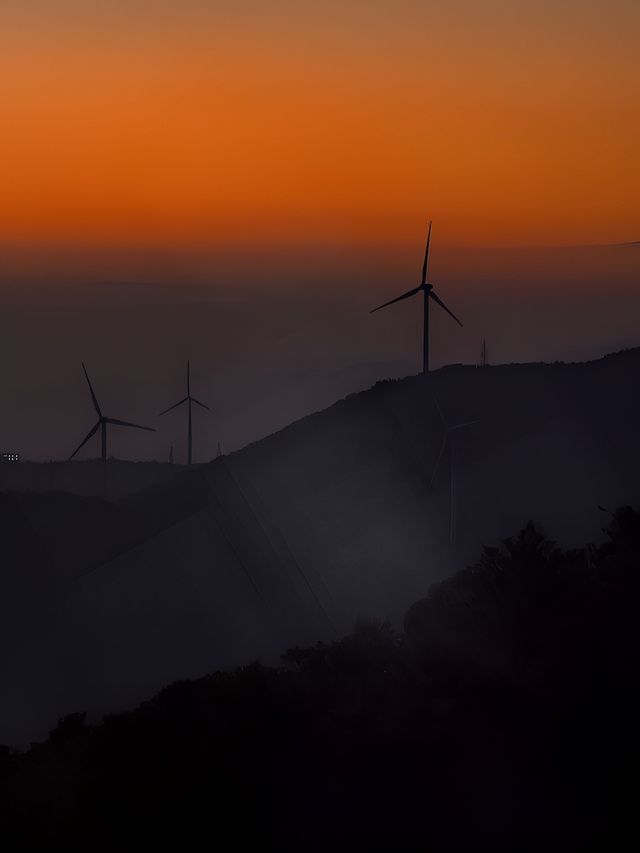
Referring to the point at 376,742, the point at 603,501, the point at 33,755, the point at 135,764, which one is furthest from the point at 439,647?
the point at 603,501

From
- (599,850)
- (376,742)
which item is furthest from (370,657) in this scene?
(599,850)

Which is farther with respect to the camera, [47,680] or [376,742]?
[47,680]

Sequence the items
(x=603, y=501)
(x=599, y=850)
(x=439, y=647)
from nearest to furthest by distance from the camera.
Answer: (x=599, y=850) → (x=439, y=647) → (x=603, y=501)

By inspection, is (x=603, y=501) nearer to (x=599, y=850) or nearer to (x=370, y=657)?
(x=370, y=657)

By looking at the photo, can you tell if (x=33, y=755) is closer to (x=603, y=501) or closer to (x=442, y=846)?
(x=442, y=846)

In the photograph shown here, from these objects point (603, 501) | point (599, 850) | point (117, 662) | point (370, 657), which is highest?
point (117, 662)

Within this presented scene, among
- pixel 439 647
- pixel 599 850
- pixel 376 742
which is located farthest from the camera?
pixel 439 647

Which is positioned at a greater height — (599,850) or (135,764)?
(135,764)
